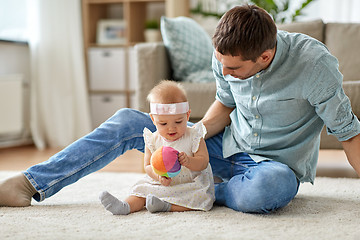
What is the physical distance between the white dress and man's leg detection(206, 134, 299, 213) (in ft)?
0.25

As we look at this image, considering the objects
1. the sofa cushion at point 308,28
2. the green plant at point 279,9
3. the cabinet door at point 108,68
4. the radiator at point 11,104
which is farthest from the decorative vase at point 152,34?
the sofa cushion at point 308,28

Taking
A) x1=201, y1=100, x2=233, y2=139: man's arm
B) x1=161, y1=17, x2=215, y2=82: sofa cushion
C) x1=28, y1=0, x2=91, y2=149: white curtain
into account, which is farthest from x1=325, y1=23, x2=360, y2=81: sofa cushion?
x1=28, y1=0, x2=91, y2=149: white curtain

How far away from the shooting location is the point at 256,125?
142 centimetres

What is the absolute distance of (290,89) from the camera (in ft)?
4.35

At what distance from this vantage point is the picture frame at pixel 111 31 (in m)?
3.95

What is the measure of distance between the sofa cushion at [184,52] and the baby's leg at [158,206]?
3.74ft

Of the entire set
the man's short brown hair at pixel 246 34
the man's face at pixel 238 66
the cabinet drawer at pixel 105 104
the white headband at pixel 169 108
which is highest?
the man's short brown hair at pixel 246 34

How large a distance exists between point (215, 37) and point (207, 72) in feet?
4.13

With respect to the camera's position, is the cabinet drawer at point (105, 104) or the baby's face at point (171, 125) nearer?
the baby's face at point (171, 125)

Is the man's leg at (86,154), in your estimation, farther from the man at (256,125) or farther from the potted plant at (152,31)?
the potted plant at (152,31)

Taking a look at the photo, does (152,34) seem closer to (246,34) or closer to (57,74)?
(57,74)

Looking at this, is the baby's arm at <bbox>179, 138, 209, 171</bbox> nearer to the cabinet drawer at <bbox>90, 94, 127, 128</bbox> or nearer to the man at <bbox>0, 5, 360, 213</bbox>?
the man at <bbox>0, 5, 360, 213</bbox>

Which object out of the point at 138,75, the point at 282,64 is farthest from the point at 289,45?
the point at 138,75

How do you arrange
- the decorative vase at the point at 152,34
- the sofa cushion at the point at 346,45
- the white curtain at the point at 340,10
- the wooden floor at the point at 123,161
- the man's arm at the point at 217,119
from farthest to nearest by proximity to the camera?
1. the decorative vase at the point at 152,34
2. the white curtain at the point at 340,10
3. the sofa cushion at the point at 346,45
4. the wooden floor at the point at 123,161
5. the man's arm at the point at 217,119
